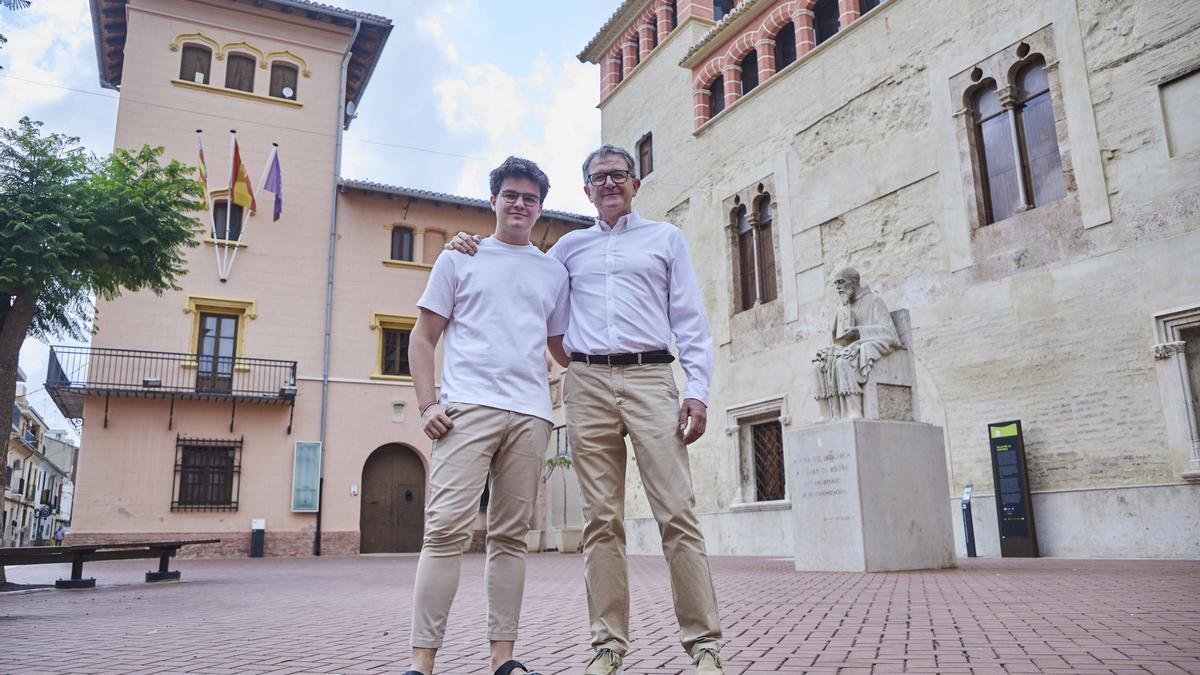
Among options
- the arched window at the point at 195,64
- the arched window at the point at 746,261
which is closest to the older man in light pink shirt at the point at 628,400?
the arched window at the point at 746,261

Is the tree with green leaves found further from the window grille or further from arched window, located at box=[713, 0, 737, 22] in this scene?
arched window, located at box=[713, 0, 737, 22]

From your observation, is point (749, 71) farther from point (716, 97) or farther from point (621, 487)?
point (621, 487)

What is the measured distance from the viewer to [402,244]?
83.5ft

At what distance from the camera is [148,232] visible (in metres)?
11.3

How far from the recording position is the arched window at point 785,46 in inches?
748

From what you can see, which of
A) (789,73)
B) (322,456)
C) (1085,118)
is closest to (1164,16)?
(1085,118)

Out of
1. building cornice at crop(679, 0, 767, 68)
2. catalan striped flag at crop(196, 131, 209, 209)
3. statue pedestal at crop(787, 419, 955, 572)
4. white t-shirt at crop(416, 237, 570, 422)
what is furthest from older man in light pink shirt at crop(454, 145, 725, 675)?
catalan striped flag at crop(196, 131, 209, 209)

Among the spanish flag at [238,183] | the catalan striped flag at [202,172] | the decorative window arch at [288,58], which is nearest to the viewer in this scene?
the catalan striped flag at [202,172]

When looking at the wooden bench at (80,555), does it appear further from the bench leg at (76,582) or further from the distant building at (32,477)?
the distant building at (32,477)

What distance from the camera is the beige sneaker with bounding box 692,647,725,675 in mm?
2957

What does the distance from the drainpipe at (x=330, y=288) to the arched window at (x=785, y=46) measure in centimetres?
1215

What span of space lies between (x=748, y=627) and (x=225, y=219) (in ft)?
70.7

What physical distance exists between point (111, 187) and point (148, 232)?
0.70 m

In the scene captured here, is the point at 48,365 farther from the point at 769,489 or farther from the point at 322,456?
the point at 769,489
